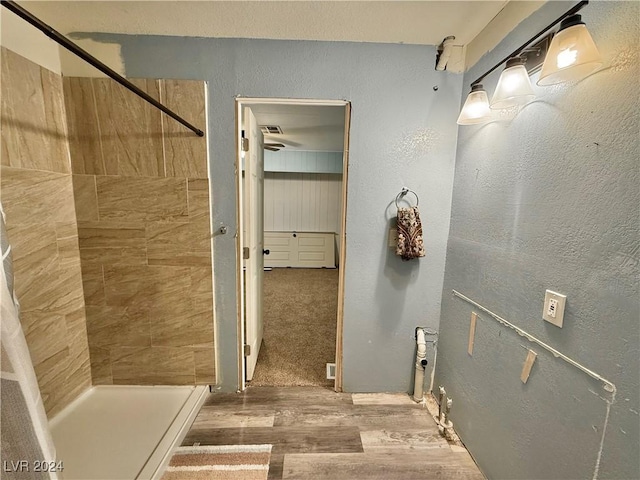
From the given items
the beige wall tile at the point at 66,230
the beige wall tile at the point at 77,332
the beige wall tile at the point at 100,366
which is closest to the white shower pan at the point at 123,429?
the beige wall tile at the point at 100,366

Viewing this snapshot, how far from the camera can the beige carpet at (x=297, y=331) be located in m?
1.95

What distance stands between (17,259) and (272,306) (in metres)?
2.39

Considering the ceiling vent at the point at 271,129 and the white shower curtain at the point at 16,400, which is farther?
the ceiling vent at the point at 271,129

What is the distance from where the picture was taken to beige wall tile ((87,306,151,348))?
161cm

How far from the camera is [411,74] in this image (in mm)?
1500

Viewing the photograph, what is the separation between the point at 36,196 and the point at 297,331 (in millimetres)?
2256

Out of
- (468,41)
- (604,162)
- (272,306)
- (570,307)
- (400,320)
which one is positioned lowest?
(272,306)

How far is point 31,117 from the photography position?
1277mm

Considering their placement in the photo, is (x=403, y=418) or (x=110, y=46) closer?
(x=110, y=46)

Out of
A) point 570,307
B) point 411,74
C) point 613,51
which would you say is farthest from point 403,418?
point 411,74

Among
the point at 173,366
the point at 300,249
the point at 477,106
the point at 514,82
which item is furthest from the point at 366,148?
the point at 300,249

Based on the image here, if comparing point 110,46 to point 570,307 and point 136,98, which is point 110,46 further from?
point 570,307

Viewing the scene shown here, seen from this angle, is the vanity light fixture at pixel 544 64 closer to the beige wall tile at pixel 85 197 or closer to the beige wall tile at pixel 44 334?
the beige wall tile at pixel 85 197

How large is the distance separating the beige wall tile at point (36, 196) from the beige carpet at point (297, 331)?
1713 mm
